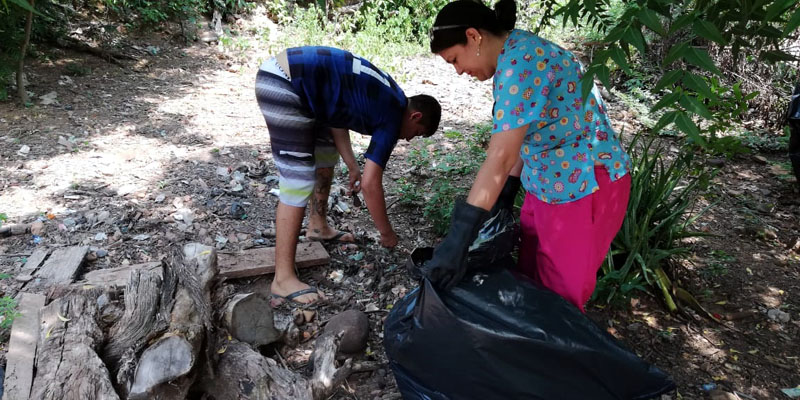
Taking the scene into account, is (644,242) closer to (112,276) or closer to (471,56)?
(471,56)

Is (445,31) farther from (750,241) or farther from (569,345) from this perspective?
(750,241)

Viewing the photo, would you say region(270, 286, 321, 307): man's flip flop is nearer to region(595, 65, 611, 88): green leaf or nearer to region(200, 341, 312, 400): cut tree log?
region(200, 341, 312, 400): cut tree log

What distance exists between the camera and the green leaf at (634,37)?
108 cm

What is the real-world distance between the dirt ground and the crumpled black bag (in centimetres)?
54

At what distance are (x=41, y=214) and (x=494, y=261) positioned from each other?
2.87m

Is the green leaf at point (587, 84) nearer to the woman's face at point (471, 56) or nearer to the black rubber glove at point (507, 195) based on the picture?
the woman's face at point (471, 56)

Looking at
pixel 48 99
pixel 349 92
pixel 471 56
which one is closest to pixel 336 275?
pixel 349 92

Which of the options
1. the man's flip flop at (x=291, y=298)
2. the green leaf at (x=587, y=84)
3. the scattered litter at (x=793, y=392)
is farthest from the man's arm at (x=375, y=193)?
the scattered litter at (x=793, y=392)

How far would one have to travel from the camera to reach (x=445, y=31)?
167 centimetres

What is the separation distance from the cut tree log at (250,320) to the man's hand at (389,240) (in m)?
0.92

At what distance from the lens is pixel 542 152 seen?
1770 mm

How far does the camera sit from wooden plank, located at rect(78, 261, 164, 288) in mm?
2502

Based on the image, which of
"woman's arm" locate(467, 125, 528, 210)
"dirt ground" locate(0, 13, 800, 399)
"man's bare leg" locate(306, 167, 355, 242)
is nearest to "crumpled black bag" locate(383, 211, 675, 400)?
"woman's arm" locate(467, 125, 528, 210)

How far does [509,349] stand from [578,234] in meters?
0.51
